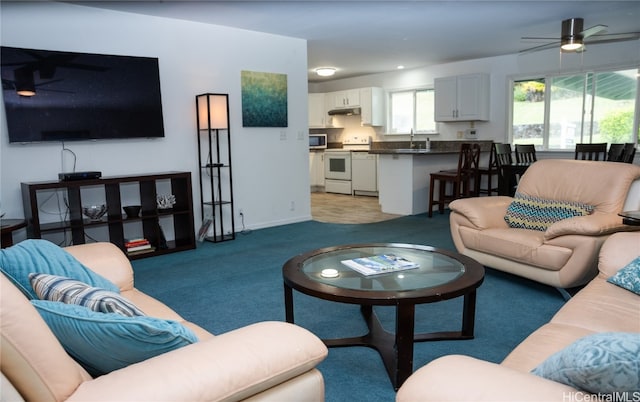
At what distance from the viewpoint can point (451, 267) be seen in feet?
7.36

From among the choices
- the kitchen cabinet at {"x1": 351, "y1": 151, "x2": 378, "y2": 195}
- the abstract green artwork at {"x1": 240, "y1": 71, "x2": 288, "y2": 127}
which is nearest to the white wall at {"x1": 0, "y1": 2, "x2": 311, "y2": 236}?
the abstract green artwork at {"x1": 240, "y1": 71, "x2": 288, "y2": 127}

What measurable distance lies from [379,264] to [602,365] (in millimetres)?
1484

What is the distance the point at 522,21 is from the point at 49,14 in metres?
4.67

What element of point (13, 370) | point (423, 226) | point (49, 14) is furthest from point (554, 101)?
point (13, 370)

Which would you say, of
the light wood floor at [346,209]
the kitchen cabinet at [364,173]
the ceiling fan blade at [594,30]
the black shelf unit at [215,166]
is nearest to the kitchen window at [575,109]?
the ceiling fan blade at [594,30]

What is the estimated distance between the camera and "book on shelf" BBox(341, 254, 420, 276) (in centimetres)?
218

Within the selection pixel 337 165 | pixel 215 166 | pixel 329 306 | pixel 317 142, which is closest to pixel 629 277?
pixel 329 306

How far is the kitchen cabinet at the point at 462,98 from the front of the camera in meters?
6.98

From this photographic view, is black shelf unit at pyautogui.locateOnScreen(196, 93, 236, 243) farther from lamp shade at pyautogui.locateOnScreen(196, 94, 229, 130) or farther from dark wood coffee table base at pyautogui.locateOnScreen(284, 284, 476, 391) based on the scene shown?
dark wood coffee table base at pyautogui.locateOnScreen(284, 284, 476, 391)

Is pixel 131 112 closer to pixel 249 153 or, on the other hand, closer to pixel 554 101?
pixel 249 153

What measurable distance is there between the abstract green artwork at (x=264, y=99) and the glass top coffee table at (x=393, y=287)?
300 cm

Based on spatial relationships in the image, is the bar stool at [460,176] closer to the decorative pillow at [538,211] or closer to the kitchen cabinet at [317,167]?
the decorative pillow at [538,211]

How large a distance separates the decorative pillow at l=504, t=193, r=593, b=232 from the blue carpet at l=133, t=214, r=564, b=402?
0.43 m

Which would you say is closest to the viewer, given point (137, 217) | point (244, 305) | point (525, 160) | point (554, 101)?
point (244, 305)
